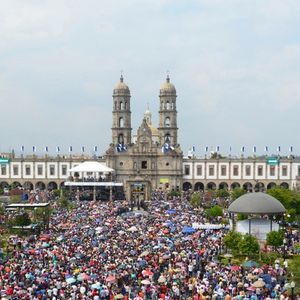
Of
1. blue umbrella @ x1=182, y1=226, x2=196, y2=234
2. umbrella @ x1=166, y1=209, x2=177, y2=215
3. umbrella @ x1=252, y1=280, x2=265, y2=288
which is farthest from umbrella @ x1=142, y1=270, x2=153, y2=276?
umbrella @ x1=166, y1=209, x2=177, y2=215

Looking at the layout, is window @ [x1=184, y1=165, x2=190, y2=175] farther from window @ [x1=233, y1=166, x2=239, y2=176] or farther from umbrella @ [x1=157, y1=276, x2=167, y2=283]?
umbrella @ [x1=157, y1=276, x2=167, y2=283]

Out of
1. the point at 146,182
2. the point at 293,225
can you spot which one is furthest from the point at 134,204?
the point at 293,225

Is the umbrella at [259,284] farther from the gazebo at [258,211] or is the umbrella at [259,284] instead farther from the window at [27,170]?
the window at [27,170]

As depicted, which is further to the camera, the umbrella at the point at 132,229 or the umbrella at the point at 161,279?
the umbrella at the point at 132,229

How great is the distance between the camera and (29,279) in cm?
3027

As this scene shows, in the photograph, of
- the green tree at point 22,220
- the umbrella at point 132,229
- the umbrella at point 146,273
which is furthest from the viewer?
the green tree at point 22,220

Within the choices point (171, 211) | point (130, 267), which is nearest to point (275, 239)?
point (130, 267)

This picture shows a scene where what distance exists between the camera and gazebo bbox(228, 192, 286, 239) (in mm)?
46638

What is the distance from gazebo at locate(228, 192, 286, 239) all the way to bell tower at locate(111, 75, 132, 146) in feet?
208

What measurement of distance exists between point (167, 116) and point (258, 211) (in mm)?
65789

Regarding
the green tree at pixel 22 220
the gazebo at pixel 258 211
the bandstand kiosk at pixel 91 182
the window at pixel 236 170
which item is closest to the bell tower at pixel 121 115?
the bandstand kiosk at pixel 91 182

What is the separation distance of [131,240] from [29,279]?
45.1 ft

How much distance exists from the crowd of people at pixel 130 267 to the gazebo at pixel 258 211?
2.09 metres

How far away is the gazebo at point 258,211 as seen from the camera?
46638mm
